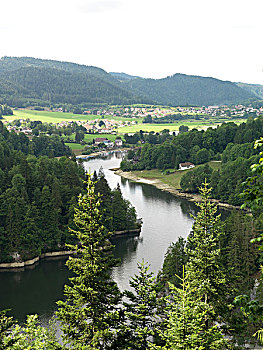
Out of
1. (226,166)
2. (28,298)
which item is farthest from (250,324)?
(226,166)

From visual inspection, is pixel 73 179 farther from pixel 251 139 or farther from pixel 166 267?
pixel 251 139

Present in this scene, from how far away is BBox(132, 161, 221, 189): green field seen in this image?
100062 millimetres

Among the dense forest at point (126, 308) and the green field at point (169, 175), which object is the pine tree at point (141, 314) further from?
the green field at point (169, 175)

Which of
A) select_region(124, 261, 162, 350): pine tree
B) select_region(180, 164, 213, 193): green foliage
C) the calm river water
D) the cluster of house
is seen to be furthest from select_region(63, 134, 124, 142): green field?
select_region(124, 261, 162, 350): pine tree

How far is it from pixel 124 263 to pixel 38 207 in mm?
16465

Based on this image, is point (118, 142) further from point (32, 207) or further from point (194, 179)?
point (32, 207)

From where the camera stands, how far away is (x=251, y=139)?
110 m

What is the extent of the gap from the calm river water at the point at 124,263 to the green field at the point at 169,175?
1471cm

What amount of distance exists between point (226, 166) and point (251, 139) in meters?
22.7

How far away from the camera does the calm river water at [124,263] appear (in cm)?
4219

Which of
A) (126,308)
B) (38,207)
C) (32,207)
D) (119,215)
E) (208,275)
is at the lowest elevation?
(119,215)

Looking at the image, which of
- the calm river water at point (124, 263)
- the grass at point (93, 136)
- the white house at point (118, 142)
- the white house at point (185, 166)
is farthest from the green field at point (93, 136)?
the calm river water at point (124, 263)

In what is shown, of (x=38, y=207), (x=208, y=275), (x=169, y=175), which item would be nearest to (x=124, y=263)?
(x=38, y=207)

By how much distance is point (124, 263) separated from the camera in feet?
170
